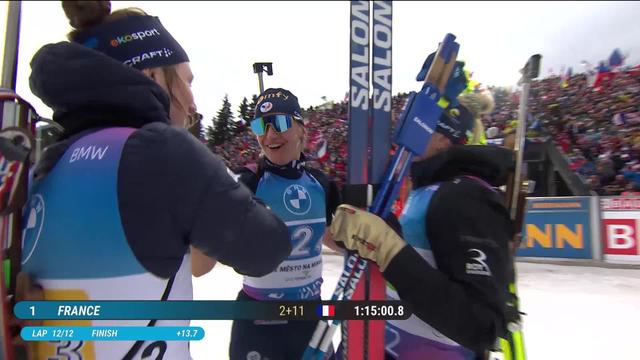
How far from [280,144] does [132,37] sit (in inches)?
42.7

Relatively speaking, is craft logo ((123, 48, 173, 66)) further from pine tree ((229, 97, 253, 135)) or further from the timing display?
pine tree ((229, 97, 253, 135))

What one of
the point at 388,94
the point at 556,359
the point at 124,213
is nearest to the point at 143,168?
the point at 124,213

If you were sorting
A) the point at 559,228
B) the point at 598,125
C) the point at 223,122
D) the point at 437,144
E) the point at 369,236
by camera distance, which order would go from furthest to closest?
the point at 598,125 < the point at 559,228 < the point at 223,122 < the point at 437,144 < the point at 369,236

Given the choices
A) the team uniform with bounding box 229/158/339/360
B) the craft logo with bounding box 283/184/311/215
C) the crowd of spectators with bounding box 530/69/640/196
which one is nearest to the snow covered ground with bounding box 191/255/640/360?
the team uniform with bounding box 229/158/339/360

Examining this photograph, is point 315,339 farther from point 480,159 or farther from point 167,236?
point 480,159

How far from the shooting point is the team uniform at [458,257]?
3.11 feet

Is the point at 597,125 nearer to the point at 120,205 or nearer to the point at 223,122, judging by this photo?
the point at 223,122

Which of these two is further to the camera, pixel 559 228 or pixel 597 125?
pixel 597 125

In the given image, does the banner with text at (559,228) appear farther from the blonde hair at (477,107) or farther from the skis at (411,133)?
the skis at (411,133)

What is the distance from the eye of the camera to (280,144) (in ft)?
6.36

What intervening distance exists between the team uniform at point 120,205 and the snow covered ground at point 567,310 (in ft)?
3.35

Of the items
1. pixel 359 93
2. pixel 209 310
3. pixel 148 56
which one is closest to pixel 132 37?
pixel 148 56

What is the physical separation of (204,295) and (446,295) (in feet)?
12.6

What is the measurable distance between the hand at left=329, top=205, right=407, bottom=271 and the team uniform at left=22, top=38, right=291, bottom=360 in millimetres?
218
